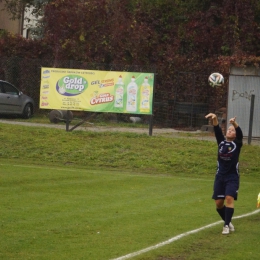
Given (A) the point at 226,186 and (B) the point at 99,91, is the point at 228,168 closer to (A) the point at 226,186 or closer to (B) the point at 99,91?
(A) the point at 226,186

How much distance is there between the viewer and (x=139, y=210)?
1234 centimetres

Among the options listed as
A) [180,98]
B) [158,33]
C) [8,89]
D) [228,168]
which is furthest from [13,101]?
[228,168]

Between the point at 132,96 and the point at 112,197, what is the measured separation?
30.7 ft

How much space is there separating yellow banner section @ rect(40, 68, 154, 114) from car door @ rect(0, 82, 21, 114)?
5.33 meters

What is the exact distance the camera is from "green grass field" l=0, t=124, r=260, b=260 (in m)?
9.09

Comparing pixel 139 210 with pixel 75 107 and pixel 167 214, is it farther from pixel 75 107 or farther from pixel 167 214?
pixel 75 107

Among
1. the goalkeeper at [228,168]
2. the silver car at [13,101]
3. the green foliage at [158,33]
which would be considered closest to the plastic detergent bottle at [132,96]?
the green foliage at [158,33]

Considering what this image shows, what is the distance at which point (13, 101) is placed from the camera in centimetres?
2894

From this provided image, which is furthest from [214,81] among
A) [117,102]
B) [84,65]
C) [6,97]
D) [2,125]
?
[6,97]

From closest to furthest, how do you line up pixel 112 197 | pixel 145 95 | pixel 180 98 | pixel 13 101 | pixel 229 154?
pixel 229 154 < pixel 112 197 < pixel 145 95 < pixel 180 98 < pixel 13 101

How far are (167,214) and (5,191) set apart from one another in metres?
3.82

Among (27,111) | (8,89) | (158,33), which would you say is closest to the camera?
(8,89)

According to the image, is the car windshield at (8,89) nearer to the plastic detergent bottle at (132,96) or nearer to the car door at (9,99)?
the car door at (9,99)

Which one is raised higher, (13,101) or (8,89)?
(8,89)
